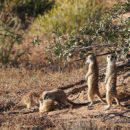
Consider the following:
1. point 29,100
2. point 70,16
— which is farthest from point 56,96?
point 70,16

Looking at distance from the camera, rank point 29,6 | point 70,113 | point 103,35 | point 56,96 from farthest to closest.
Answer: point 29,6 → point 103,35 → point 56,96 → point 70,113

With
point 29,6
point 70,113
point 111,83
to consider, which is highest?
point 29,6

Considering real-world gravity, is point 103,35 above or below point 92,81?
above

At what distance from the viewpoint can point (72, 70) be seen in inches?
336

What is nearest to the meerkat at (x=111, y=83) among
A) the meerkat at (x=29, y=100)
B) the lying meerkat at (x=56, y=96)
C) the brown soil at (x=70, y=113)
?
the brown soil at (x=70, y=113)

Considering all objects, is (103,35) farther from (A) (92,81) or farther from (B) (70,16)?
(B) (70,16)

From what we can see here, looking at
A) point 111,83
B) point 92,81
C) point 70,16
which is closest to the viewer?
point 111,83

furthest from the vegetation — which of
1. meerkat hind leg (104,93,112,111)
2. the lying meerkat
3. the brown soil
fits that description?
the brown soil

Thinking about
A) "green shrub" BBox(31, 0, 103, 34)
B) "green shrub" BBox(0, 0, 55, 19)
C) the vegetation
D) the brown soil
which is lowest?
the brown soil

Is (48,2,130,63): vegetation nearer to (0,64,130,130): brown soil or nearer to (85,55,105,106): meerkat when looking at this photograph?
(85,55,105,106): meerkat

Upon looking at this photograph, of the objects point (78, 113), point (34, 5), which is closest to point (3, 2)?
point (34, 5)

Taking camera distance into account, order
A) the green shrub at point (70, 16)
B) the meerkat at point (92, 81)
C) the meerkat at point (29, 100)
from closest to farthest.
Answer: the meerkat at point (92, 81)
the meerkat at point (29, 100)
the green shrub at point (70, 16)

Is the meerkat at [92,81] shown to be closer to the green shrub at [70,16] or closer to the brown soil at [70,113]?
the brown soil at [70,113]

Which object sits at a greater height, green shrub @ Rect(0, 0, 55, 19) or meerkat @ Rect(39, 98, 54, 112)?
green shrub @ Rect(0, 0, 55, 19)
